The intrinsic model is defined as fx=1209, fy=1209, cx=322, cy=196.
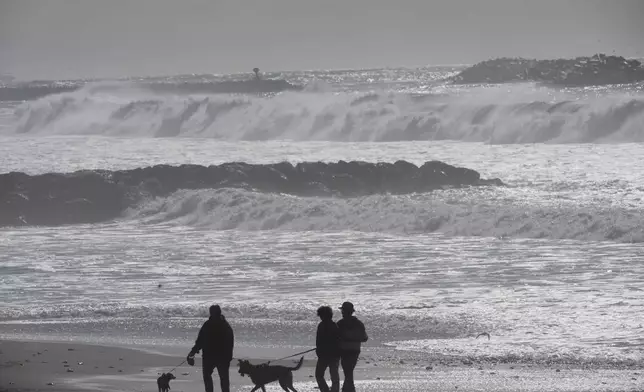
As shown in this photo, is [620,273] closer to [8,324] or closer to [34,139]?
[8,324]

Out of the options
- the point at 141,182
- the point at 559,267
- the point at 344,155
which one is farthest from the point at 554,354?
the point at 344,155

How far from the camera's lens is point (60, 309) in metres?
15.8

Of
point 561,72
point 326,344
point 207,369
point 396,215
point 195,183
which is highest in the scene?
point 561,72

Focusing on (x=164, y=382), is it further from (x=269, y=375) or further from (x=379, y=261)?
(x=379, y=261)

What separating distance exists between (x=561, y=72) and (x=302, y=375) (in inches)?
3165

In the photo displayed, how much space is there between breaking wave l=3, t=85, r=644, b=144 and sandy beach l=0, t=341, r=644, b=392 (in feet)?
123

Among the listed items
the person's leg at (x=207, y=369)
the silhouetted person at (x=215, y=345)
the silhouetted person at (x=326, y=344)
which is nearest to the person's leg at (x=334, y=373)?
the silhouetted person at (x=326, y=344)

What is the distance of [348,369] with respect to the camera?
1024 centimetres

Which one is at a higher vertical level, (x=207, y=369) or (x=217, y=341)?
(x=217, y=341)

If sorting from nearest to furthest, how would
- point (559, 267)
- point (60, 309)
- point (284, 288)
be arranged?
point (60, 309), point (284, 288), point (559, 267)

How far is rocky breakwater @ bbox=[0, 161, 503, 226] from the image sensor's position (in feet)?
95.5

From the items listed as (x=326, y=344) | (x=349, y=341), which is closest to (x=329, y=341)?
(x=326, y=344)

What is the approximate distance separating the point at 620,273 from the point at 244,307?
18.9ft

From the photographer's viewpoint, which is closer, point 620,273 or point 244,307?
point 244,307
